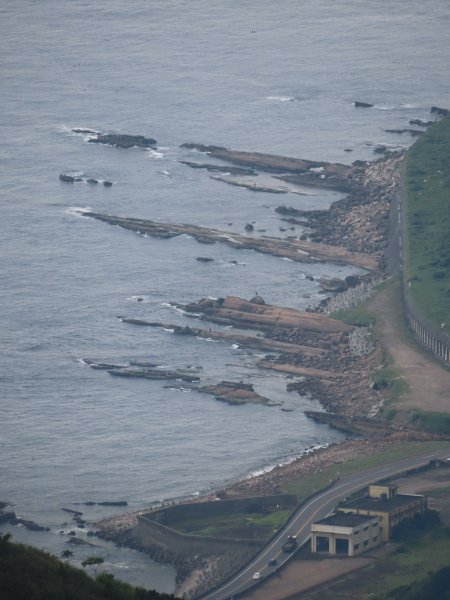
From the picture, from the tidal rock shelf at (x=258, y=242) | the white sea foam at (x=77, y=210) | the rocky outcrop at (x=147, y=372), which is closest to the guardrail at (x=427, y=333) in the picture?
Answer: the rocky outcrop at (x=147, y=372)

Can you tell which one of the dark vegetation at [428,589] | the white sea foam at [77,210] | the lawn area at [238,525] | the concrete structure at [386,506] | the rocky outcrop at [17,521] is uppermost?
the white sea foam at [77,210]

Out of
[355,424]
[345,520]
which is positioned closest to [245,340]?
[355,424]

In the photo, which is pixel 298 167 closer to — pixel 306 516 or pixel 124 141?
pixel 124 141

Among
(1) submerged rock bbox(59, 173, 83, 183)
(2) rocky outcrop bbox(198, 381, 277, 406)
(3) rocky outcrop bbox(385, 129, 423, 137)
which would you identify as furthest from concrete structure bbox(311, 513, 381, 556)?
(3) rocky outcrop bbox(385, 129, 423, 137)

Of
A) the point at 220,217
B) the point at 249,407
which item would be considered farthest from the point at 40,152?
the point at 249,407

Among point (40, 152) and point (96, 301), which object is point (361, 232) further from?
point (40, 152)

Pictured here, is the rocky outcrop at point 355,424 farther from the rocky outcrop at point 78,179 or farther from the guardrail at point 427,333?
the rocky outcrop at point 78,179
